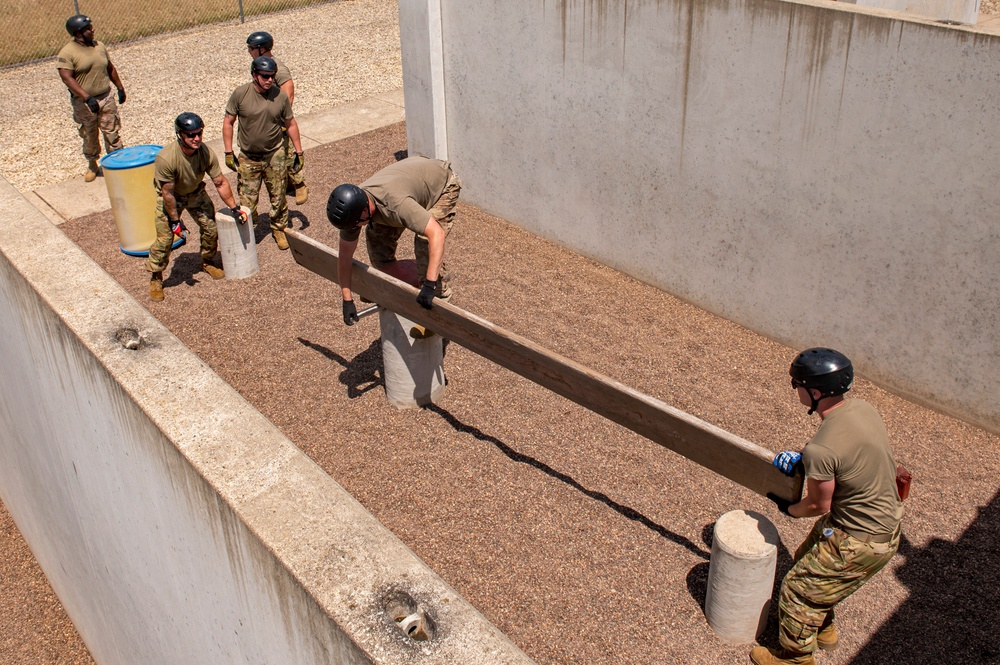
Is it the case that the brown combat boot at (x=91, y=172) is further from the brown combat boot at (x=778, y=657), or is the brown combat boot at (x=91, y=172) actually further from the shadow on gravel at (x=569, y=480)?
the brown combat boot at (x=778, y=657)

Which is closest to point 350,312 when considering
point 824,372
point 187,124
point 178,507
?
point 187,124

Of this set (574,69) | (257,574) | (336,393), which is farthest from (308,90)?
(257,574)

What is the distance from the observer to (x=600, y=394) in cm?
509

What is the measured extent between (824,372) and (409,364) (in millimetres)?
3412

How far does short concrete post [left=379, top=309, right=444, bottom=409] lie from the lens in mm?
6785

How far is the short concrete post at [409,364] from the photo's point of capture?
22.3 feet

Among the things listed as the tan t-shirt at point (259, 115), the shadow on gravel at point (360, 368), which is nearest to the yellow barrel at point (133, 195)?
the tan t-shirt at point (259, 115)

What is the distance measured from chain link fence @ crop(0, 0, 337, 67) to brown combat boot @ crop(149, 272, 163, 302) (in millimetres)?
10391

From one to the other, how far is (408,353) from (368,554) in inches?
153

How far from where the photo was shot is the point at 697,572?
552 centimetres

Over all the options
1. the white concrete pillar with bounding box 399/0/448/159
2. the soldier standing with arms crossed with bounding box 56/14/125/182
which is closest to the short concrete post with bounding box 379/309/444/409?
the white concrete pillar with bounding box 399/0/448/159

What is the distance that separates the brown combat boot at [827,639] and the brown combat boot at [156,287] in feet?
21.5

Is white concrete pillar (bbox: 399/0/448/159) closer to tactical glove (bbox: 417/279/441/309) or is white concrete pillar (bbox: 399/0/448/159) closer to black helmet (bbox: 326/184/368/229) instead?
black helmet (bbox: 326/184/368/229)

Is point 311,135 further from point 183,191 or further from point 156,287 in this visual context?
point 156,287
